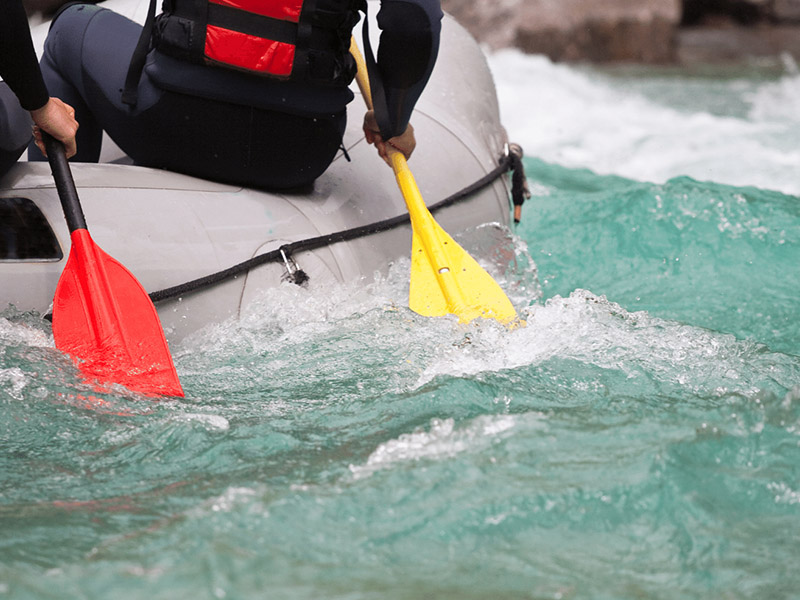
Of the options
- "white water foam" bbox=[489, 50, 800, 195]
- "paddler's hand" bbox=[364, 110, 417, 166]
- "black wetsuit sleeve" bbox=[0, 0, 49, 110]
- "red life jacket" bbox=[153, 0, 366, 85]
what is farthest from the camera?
"white water foam" bbox=[489, 50, 800, 195]

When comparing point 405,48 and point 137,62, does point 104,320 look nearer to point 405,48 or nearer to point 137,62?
point 137,62

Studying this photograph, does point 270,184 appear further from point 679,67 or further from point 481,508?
point 679,67

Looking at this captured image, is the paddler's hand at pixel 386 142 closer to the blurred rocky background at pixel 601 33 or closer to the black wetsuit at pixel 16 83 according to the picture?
the black wetsuit at pixel 16 83

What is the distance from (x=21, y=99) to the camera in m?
1.88

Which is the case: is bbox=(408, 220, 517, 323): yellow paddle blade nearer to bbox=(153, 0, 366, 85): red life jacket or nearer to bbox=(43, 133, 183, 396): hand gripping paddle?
bbox=(153, 0, 366, 85): red life jacket

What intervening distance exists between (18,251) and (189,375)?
1.42ft

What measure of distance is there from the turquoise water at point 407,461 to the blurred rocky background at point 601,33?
5.64 m

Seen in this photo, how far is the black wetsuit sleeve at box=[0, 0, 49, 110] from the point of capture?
177 centimetres

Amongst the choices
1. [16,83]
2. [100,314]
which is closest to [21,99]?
[16,83]

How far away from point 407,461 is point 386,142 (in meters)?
1.07

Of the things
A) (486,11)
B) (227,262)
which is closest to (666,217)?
(227,262)

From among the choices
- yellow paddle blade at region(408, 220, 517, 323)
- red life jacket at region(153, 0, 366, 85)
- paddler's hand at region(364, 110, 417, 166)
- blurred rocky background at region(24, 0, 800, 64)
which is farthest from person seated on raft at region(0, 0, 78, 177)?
blurred rocky background at region(24, 0, 800, 64)

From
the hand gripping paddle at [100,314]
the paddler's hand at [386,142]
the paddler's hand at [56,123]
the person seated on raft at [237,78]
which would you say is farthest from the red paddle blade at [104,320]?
the paddler's hand at [386,142]

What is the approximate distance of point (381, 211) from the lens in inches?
93.7
